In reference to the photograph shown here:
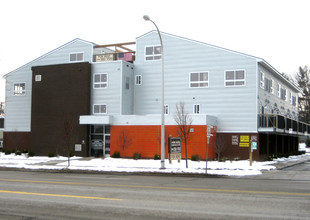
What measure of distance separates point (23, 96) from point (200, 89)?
18.6 meters

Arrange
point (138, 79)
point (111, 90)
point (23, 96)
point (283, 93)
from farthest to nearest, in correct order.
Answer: point (283, 93) → point (23, 96) → point (138, 79) → point (111, 90)

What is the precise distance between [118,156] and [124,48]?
35.8 feet

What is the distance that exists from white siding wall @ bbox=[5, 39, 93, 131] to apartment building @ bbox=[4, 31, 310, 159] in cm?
14

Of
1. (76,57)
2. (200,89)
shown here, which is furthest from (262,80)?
(76,57)

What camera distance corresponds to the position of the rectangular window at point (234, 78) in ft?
101

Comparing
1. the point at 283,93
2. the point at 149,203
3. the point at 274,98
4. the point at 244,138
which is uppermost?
the point at 283,93

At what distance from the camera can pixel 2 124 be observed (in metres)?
42.3

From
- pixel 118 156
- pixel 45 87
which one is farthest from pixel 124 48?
pixel 118 156

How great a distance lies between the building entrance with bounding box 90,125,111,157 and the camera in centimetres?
3319

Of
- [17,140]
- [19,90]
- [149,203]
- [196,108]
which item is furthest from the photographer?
[19,90]

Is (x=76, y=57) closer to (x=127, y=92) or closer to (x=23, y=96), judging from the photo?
(x=127, y=92)

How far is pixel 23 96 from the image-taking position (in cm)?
3903

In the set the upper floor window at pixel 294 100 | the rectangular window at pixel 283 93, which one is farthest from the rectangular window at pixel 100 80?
the upper floor window at pixel 294 100

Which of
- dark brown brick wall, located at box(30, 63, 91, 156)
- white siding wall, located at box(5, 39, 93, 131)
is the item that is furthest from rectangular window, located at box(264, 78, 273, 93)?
white siding wall, located at box(5, 39, 93, 131)
